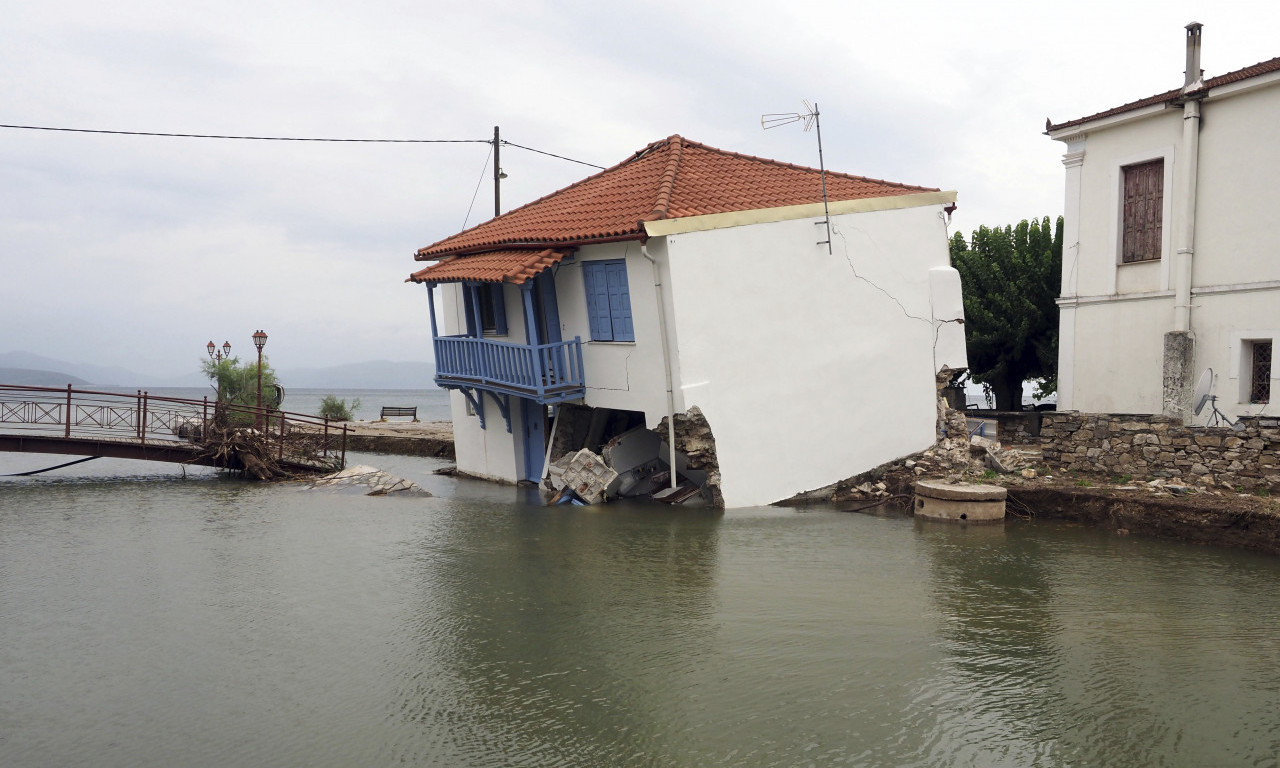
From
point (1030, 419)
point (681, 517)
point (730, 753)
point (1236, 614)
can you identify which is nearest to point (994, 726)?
point (730, 753)

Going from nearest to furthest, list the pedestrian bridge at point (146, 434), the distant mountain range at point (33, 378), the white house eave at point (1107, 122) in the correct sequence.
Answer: the white house eave at point (1107, 122), the pedestrian bridge at point (146, 434), the distant mountain range at point (33, 378)

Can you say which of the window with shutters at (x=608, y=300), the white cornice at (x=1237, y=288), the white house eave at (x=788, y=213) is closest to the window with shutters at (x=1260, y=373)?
the white cornice at (x=1237, y=288)

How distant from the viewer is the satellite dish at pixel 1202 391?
51.9ft

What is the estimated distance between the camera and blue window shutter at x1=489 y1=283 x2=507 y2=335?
18.5 metres

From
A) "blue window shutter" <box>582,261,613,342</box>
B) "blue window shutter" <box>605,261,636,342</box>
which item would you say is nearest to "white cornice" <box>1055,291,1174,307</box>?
"blue window shutter" <box>605,261,636,342</box>

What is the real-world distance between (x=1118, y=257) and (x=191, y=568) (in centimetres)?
1590

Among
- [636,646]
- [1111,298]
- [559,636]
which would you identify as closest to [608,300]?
[559,636]

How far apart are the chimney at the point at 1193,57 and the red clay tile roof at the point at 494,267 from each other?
36.1 ft

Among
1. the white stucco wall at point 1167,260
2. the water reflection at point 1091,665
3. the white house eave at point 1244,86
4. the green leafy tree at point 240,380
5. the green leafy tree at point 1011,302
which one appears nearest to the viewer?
the water reflection at point 1091,665

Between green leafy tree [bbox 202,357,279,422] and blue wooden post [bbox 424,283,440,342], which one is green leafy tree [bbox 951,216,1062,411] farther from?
green leafy tree [bbox 202,357,279,422]

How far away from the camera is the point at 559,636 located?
876 centimetres

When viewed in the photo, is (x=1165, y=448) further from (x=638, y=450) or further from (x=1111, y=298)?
(x=638, y=450)

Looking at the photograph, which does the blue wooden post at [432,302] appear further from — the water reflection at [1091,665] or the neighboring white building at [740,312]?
the water reflection at [1091,665]

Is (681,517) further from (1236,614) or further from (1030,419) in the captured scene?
(1030,419)
